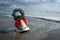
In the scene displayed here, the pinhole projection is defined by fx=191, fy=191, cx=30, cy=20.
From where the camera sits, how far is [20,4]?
8.91 m

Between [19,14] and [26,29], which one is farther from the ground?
[19,14]

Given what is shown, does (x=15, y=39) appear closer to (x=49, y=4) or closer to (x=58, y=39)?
(x=58, y=39)

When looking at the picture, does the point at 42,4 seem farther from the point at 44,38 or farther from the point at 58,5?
the point at 44,38

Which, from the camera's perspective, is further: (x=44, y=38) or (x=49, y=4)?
(x=49, y=4)

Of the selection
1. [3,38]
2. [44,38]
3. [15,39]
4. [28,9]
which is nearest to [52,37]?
[44,38]

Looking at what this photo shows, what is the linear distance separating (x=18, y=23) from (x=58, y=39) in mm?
1088

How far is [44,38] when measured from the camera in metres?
3.12

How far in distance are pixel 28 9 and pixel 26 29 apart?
4.81 meters

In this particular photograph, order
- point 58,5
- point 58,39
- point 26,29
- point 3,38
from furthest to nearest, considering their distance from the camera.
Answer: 1. point 58,5
2. point 26,29
3. point 3,38
4. point 58,39

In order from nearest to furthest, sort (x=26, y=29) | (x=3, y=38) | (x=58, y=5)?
(x=3, y=38), (x=26, y=29), (x=58, y=5)

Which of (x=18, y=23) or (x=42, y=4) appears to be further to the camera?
(x=42, y=4)

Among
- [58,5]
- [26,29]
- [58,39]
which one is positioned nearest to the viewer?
[58,39]

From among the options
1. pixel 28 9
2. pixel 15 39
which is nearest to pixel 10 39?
pixel 15 39

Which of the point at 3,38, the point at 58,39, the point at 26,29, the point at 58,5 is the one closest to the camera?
the point at 58,39
